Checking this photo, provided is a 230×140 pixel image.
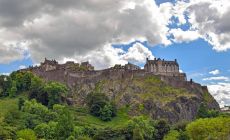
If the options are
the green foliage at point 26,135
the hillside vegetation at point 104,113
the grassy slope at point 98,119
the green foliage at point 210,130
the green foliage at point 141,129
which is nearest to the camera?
the green foliage at point 210,130

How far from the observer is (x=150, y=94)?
187 m

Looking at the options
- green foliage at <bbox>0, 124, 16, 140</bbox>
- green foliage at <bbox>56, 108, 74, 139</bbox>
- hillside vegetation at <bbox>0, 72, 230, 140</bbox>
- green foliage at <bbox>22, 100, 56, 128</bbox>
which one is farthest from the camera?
green foliage at <bbox>22, 100, 56, 128</bbox>

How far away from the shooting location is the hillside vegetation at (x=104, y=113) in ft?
423

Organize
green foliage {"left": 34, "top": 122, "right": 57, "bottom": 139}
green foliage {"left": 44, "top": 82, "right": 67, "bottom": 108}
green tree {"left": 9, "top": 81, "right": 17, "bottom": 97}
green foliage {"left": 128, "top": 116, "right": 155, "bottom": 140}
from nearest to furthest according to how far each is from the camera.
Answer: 1. green foliage {"left": 34, "top": 122, "right": 57, "bottom": 139}
2. green foliage {"left": 128, "top": 116, "right": 155, "bottom": 140}
3. green foliage {"left": 44, "top": 82, "right": 67, "bottom": 108}
4. green tree {"left": 9, "top": 81, "right": 17, "bottom": 97}

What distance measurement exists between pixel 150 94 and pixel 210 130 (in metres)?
76.7

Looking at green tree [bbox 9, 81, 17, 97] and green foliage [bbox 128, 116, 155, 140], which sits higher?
green tree [bbox 9, 81, 17, 97]

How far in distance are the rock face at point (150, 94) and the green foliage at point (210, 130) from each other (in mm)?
63819

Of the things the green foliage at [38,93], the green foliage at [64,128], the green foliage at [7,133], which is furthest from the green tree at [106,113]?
the green foliage at [7,133]

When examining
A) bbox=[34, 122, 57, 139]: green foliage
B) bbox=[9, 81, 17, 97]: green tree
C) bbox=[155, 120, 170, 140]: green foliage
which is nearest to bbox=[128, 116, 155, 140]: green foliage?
bbox=[155, 120, 170, 140]: green foliage

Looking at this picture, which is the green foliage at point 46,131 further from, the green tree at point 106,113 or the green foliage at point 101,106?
the green foliage at point 101,106

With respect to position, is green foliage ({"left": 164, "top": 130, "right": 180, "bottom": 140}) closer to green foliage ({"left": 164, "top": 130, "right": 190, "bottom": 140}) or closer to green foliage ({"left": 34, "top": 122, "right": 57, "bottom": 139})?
green foliage ({"left": 164, "top": 130, "right": 190, "bottom": 140})

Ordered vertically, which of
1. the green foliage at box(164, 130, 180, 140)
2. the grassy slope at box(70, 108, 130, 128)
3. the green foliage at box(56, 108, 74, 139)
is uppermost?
the grassy slope at box(70, 108, 130, 128)

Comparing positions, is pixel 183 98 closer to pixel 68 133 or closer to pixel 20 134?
pixel 68 133

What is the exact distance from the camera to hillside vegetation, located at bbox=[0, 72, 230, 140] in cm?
12888
